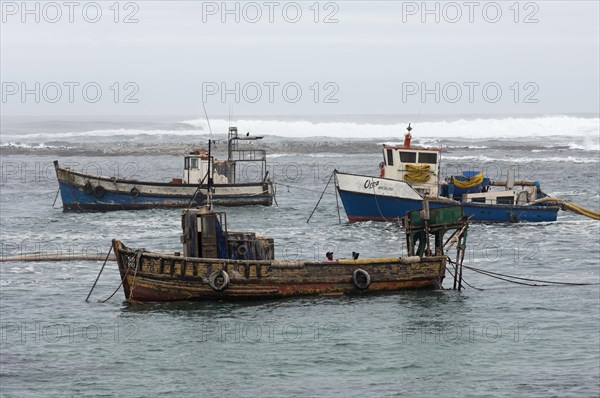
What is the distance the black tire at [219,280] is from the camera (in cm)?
3219

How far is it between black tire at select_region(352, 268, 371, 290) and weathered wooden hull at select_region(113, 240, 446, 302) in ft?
0.26

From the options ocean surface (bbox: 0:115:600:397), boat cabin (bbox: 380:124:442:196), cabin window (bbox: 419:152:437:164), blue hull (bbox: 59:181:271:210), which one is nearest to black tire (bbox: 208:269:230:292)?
ocean surface (bbox: 0:115:600:397)

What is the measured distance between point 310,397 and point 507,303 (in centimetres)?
1225

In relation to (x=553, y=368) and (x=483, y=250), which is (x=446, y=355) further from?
(x=483, y=250)

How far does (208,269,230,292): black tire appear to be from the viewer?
3219cm

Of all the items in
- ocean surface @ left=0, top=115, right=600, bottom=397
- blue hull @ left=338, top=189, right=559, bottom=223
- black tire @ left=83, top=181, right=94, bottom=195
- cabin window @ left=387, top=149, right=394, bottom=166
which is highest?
cabin window @ left=387, top=149, right=394, bottom=166

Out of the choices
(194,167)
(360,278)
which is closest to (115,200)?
(194,167)

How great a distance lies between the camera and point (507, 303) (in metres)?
34.3

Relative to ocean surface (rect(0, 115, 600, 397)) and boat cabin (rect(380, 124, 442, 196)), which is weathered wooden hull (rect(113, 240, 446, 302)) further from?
boat cabin (rect(380, 124, 442, 196))

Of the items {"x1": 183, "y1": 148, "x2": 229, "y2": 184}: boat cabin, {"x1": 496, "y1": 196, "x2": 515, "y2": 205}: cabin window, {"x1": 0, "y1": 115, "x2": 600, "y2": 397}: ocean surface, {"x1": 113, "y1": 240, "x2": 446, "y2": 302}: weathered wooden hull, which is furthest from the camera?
{"x1": 183, "y1": 148, "x2": 229, "y2": 184}: boat cabin

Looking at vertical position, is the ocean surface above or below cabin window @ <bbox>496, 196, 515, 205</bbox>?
below

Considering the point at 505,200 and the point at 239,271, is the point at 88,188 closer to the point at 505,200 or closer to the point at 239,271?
the point at 505,200

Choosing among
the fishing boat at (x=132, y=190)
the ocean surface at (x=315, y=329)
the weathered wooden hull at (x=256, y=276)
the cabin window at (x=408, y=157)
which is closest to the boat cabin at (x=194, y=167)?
the fishing boat at (x=132, y=190)

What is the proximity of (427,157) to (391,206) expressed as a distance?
3.21m
